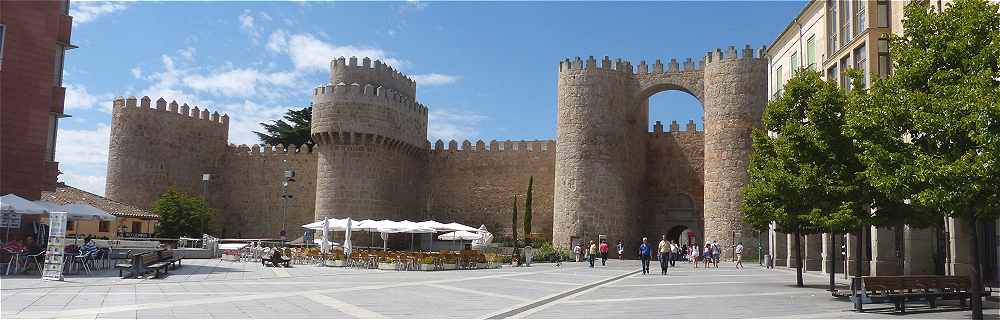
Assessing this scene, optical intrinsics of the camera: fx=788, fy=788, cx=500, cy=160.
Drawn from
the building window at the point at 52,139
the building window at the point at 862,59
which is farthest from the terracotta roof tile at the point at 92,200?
the building window at the point at 862,59

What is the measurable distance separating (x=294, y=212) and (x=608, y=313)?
3875 centimetres

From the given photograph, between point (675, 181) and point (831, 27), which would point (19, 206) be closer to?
point (831, 27)

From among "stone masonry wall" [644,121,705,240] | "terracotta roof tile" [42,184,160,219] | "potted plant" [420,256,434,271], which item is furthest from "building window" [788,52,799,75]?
"terracotta roof tile" [42,184,160,219]

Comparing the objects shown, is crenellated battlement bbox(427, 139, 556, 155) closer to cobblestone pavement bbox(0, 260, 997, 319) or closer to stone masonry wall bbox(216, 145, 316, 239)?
stone masonry wall bbox(216, 145, 316, 239)

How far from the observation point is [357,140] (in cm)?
4209

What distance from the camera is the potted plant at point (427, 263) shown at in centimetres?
2539

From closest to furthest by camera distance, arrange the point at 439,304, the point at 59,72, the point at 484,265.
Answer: the point at 439,304
the point at 59,72
the point at 484,265

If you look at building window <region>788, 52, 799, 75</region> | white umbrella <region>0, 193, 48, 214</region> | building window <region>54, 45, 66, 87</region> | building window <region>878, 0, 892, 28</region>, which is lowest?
white umbrella <region>0, 193, 48, 214</region>

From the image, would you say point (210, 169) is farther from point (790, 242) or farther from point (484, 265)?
point (790, 242)

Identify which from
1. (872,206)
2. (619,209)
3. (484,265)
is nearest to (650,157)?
(619,209)

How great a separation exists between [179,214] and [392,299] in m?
32.4

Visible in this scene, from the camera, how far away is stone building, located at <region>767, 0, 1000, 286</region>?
805 inches

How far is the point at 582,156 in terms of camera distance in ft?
136

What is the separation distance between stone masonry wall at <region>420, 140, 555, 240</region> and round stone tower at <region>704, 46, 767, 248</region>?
1057 centimetres
